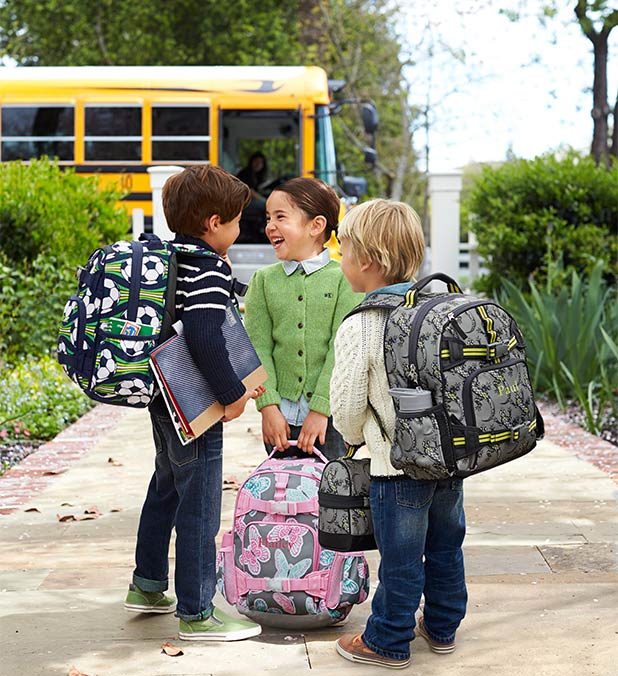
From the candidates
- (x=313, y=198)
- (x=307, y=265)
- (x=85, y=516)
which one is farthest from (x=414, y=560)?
(x=85, y=516)

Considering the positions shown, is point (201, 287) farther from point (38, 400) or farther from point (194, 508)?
point (38, 400)

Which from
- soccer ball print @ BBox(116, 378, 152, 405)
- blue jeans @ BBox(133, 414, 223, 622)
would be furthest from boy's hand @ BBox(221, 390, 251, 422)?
soccer ball print @ BBox(116, 378, 152, 405)

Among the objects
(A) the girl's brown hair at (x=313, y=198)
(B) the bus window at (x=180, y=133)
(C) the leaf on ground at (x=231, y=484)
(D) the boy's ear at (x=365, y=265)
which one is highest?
(B) the bus window at (x=180, y=133)

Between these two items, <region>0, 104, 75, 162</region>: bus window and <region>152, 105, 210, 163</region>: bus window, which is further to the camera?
<region>0, 104, 75, 162</region>: bus window

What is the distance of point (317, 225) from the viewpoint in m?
3.88

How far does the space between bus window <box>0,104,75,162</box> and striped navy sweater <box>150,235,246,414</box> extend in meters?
12.9

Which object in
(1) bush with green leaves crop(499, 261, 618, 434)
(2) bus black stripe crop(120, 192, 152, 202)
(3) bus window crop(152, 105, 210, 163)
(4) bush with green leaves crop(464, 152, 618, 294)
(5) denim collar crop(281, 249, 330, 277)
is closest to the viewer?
(5) denim collar crop(281, 249, 330, 277)

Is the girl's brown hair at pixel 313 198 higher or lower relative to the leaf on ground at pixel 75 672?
higher

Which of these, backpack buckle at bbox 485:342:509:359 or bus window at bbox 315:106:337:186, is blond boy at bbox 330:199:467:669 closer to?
backpack buckle at bbox 485:342:509:359

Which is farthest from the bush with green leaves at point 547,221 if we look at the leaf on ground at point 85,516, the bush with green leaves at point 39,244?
the leaf on ground at point 85,516

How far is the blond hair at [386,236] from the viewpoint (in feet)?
10.8

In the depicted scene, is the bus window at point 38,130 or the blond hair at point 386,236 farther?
the bus window at point 38,130

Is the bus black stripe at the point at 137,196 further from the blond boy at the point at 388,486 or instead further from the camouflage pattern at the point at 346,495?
the camouflage pattern at the point at 346,495

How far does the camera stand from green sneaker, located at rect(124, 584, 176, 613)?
3.81m
